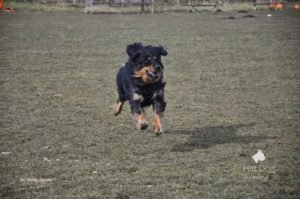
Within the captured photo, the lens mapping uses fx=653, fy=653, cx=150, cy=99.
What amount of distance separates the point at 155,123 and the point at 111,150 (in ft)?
2.59

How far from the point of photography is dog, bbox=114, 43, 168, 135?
332 inches

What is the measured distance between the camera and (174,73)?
16125 millimetres

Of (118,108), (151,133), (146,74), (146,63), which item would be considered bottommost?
(151,133)

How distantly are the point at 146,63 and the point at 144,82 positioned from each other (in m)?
0.25

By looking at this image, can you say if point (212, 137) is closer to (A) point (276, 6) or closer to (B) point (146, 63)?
(B) point (146, 63)

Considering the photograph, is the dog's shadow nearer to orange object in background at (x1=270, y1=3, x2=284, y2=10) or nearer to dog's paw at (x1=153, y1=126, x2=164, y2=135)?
dog's paw at (x1=153, y1=126, x2=164, y2=135)

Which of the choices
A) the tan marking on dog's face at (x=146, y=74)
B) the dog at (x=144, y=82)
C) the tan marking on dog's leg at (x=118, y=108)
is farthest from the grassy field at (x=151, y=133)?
the tan marking on dog's face at (x=146, y=74)

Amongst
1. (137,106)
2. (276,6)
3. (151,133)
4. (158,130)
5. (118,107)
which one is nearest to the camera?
(158,130)

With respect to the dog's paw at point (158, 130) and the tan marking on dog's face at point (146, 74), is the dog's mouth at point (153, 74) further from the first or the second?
the dog's paw at point (158, 130)

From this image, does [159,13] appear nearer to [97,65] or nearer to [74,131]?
[97,65]

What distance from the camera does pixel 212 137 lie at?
8.88 metres

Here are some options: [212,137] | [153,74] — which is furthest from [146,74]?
[212,137]

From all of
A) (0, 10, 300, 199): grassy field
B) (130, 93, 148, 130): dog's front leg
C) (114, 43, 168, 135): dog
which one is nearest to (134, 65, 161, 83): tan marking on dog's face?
(114, 43, 168, 135): dog

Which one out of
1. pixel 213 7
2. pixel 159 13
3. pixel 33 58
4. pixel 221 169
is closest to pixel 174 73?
pixel 33 58
